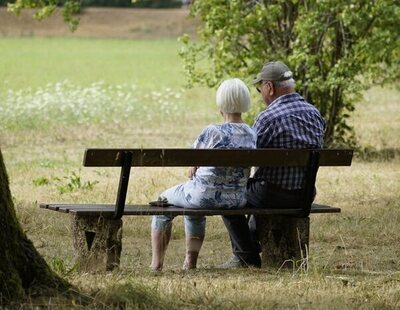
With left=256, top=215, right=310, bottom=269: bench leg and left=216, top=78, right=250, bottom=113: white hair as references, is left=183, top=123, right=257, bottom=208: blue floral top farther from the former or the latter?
left=256, top=215, right=310, bottom=269: bench leg

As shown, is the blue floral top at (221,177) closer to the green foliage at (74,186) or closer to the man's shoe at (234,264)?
the man's shoe at (234,264)

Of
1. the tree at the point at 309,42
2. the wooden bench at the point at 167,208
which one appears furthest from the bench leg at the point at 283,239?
the tree at the point at 309,42

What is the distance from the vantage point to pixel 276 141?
9.35 meters

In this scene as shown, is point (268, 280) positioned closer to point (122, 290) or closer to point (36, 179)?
point (122, 290)

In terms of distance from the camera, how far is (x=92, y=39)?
71.0m

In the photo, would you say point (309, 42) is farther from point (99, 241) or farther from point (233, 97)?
point (99, 241)

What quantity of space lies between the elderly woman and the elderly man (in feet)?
0.68

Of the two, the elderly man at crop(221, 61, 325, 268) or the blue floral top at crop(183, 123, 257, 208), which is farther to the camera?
the elderly man at crop(221, 61, 325, 268)

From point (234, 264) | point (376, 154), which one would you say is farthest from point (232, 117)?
point (376, 154)

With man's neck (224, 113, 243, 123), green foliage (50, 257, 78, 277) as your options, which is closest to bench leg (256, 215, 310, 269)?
man's neck (224, 113, 243, 123)

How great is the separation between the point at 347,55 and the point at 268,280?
904cm

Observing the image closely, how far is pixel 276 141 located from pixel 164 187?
5.20 m

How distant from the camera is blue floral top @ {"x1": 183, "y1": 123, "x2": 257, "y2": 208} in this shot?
8.98 metres

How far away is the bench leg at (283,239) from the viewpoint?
9211mm
